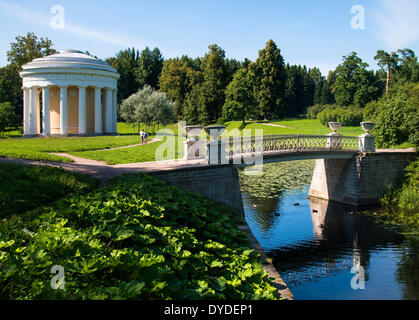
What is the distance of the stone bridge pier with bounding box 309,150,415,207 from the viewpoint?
2214 centimetres

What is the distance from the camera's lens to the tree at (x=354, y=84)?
183 ft

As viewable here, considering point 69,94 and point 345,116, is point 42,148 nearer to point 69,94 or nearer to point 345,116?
point 69,94

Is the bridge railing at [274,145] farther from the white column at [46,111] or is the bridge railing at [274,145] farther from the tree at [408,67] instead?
the tree at [408,67]

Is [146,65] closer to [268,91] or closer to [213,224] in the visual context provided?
[268,91]

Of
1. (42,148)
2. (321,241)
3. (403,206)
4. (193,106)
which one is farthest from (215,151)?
(193,106)

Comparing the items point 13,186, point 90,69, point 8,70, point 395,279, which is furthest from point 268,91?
point 13,186

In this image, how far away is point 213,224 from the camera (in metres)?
8.88

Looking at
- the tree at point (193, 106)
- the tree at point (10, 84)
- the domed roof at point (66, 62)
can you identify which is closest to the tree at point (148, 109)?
the domed roof at point (66, 62)

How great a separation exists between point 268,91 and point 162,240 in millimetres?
53310

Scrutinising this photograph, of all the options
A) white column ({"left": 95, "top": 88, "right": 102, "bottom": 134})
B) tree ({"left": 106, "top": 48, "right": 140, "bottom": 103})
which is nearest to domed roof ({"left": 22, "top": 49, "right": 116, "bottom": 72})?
white column ({"left": 95, "top": 88, "right": 102, "bottom": 134})

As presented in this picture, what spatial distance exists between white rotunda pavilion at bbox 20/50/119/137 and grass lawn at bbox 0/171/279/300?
2964 cm

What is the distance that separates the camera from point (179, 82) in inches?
2606

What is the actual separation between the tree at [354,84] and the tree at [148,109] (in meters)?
30.3
